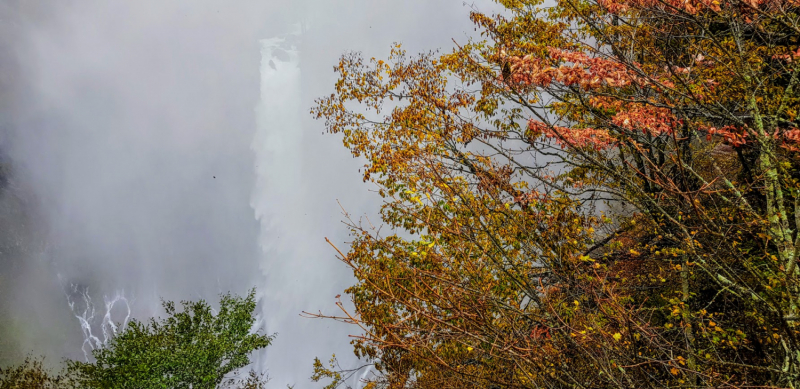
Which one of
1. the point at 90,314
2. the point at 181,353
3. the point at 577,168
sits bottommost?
the point at 577,168

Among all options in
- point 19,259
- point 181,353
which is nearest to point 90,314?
point 19,259

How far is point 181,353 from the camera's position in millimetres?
20172

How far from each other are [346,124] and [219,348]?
1678 centimetres

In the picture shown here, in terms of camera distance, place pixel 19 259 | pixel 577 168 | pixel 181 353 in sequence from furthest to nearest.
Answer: pixel 19 259 → pixel 181 353 → pixel 577 168

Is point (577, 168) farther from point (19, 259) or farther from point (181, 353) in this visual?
point (19, 259)

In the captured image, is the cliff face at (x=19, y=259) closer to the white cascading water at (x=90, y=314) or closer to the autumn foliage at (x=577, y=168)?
the white cascading water at (x=90, y=314)

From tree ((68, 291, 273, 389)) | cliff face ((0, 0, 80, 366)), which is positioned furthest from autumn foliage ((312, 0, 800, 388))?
cliff face ((0, 0, 80, 366))

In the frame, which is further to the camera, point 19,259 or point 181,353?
point 19,259

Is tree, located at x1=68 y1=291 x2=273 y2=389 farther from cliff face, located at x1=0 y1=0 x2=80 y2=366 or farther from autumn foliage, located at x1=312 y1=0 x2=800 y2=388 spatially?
cliff face, located at x1=0 y1=0 x2=80 y2=366

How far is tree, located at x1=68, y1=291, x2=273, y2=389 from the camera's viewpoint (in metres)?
19.7

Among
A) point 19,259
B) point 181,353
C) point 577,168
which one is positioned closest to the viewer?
point 577,168

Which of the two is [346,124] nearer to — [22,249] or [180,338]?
[180,338]

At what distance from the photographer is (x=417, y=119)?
8.59m

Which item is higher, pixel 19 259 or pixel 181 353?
pixel 19 259
